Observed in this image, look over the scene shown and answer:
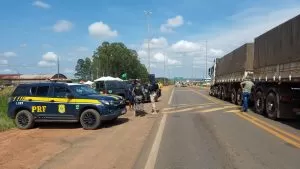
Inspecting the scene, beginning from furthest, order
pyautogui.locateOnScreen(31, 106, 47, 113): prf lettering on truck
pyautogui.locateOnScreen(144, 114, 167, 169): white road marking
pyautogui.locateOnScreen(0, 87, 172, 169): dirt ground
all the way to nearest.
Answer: pyautogui.locateOnScreen(31, 106, 47, 113): prf lettering on truck, pyautogui.locateOnScreen(0, 87, 172, 169): dirt ground, pyautogui.locateOnScreen(144, 114, 167, 169): white road marking

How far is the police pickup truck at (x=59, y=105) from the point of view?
52.4ft

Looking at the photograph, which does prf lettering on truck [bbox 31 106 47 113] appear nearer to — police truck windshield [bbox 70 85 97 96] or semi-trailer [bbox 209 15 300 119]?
police truck windshield [bbox 70 85 97 96]

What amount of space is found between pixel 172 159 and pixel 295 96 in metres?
8.83

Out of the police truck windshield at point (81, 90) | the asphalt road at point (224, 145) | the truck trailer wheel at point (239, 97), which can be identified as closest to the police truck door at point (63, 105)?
the police truck windshield at point (81, 90)

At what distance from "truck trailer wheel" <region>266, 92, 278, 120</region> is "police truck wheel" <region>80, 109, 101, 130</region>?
6.97m

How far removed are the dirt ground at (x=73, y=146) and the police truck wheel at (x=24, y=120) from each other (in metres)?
0.25

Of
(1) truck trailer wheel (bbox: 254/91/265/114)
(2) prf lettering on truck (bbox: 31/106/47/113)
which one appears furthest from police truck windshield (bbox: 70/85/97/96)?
(1) truck trailer wheel (bbox: 254/91/265/114)

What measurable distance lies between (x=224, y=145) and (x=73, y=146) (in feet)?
13.1

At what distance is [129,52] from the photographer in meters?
137

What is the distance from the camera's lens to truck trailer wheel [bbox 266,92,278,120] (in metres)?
17.4

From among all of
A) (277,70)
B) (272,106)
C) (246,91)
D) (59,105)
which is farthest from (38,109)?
(246,91)

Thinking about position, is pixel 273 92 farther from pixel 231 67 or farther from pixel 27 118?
pixel 231 67

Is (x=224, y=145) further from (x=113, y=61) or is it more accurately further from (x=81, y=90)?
(x=113, y=61)

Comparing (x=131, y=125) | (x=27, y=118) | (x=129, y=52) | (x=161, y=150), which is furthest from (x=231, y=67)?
(x=129, y=52)
